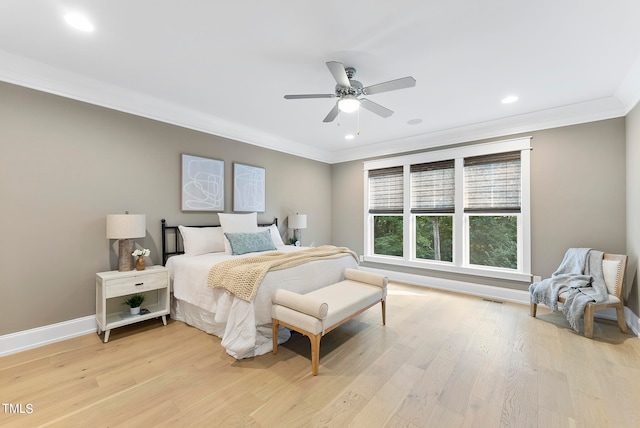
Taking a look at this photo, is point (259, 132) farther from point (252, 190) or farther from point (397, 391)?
point (397, 391)

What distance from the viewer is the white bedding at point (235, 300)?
2.36 m

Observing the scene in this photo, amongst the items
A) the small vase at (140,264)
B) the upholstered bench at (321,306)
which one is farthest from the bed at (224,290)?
the small vase at (140,264)

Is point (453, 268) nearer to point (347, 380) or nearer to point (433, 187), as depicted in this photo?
Answer: point (433, 187)

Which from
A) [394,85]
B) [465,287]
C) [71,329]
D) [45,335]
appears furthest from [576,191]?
[45,335]

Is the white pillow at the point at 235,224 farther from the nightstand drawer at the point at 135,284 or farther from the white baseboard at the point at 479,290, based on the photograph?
the white baseboard at the point at 479,290

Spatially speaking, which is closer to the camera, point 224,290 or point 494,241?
point 224,290

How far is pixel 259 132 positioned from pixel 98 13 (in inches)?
105

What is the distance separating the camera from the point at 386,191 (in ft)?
17.6

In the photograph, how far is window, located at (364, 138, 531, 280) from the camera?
401cm

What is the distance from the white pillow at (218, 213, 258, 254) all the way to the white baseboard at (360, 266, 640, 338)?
2857 mm

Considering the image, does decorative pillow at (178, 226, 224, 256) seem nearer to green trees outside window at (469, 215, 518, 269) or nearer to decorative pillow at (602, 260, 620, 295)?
green trees outside window at (469, 215, 518, 269)

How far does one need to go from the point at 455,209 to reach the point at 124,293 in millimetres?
4758

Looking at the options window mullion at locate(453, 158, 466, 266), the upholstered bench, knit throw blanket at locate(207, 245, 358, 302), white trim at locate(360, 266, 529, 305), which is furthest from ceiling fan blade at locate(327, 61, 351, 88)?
white trim at locate(360, 266, 529, 305)

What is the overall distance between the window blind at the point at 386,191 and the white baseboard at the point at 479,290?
1.27 m
